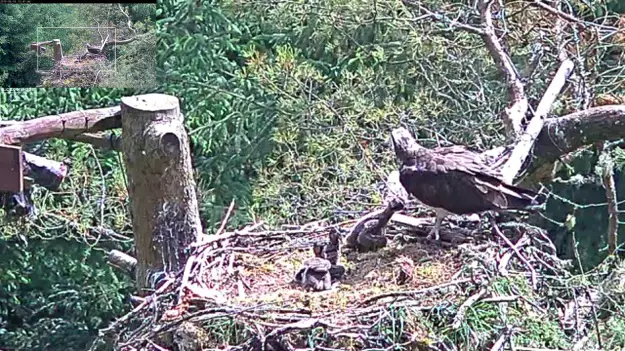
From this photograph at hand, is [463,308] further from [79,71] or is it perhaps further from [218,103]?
[218,103]

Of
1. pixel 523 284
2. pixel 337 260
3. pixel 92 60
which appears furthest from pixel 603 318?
pixel 92 60

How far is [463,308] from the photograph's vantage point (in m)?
1.12

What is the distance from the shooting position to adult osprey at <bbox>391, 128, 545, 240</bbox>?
1.36 metres

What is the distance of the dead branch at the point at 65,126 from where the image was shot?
1646 mm

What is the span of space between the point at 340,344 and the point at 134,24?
4.57 feet

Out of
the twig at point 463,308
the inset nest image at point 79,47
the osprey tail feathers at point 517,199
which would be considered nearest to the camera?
the twig at point 463,308

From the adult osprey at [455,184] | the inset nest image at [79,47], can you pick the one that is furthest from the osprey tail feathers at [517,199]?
the inset nest image at [79,47]

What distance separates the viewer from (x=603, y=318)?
4.60 ft

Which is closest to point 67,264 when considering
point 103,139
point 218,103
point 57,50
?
point 218,103

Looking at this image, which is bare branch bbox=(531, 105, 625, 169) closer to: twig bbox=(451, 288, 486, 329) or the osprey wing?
the osprey wing

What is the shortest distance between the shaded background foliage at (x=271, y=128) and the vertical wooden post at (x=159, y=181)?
0.84 meters

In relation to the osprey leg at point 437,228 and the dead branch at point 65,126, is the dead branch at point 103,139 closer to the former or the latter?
the dead branch at point 65,126

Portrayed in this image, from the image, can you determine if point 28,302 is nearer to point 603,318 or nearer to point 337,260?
point 337,260

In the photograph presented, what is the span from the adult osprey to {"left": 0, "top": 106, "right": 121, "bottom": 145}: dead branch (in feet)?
1.90
